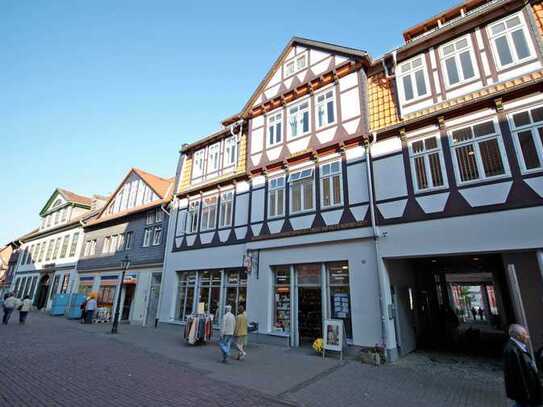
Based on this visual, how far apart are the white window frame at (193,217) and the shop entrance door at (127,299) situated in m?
6.80

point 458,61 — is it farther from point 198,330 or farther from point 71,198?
point 71,198

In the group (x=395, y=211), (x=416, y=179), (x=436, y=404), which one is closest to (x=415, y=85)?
(x=416, y=179)

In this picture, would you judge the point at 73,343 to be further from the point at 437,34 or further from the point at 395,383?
the point at 437,34

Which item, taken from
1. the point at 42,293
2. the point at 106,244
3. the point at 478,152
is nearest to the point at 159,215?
the point at 106,244

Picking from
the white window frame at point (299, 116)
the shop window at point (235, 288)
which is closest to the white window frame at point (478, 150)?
the white window frame at point (299, 116)

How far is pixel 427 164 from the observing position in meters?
10.2

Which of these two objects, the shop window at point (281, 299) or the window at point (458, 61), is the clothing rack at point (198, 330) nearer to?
the shop window at point (281, 299)

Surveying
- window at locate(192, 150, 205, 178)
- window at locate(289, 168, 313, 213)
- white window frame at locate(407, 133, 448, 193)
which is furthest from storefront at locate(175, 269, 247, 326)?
white window frame at locate(407, 133, 448, 193)

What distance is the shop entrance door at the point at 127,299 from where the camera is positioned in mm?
20564

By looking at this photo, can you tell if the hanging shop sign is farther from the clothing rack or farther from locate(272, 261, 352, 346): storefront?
the clothing rack

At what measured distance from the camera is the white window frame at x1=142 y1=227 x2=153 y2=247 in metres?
20.4

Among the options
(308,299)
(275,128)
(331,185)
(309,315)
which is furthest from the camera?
(275,128)

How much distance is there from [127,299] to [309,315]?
14736 mm

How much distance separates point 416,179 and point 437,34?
547 cm
